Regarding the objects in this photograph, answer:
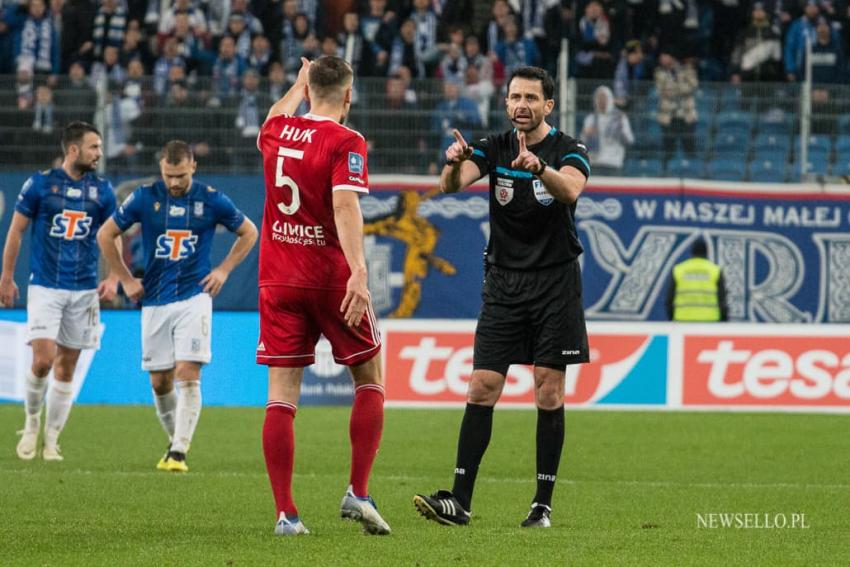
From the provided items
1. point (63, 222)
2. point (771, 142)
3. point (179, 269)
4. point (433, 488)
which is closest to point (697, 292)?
point (771, 142)

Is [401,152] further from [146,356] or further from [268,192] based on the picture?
[268,192]

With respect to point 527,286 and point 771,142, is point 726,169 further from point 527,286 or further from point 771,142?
point 527,286

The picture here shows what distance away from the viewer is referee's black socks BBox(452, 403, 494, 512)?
7.57m

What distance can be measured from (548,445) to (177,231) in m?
4.04

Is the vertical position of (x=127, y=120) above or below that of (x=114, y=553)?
above

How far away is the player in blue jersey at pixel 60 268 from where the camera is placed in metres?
11.1

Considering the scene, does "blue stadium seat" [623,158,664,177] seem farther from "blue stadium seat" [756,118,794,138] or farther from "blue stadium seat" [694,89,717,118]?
"blue stadium seat" [756,118,794,138]

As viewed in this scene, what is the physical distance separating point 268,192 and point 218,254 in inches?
447

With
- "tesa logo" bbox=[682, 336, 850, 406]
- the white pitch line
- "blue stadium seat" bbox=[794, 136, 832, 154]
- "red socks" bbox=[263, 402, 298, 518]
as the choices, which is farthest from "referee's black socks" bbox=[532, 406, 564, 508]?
"blue stadium seat" bbox=[794, 136, 832, 154]

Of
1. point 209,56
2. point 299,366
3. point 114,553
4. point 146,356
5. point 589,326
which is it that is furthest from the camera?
point 209,56

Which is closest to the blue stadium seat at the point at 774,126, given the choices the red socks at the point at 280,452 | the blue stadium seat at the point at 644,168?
the blue stadium seat at the point at 644,168

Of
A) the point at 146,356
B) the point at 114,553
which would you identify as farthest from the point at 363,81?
the point at 114,553

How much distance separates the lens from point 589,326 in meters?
15.8

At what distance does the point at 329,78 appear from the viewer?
6.86 metres
